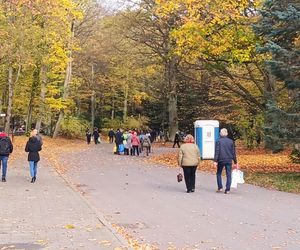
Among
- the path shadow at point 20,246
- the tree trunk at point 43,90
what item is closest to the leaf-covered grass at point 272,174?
the path shadow at point 20,246

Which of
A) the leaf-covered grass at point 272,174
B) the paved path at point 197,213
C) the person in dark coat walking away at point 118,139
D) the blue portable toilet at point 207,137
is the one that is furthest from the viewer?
the person in dark coat walking away at point 118,139

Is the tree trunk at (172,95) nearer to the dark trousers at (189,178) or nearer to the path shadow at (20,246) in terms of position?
the dark trousers at (189,178)

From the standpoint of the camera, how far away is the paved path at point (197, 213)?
8430 millimetres

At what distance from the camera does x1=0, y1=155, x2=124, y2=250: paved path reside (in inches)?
312

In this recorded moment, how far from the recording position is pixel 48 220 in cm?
998

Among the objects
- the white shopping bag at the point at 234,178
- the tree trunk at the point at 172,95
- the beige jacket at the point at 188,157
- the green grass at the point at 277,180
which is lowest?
the green grass at the point at 277,180

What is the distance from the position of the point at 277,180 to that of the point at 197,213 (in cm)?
677

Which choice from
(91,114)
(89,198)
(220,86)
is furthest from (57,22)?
(91,114)

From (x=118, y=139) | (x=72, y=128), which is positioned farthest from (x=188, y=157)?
(x=72, y=128)

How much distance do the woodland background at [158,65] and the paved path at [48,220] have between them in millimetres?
7232

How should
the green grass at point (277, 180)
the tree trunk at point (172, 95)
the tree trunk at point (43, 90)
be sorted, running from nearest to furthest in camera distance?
1. the green grass at point (277, 180)
2. the tree trunk at point (43, 90)
3. the tree trunk at point (172, 95)

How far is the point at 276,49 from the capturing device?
1633 cm

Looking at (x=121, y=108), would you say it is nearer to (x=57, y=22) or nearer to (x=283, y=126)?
(x=57, y=22)

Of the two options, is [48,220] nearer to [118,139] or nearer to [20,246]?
[20,246]
